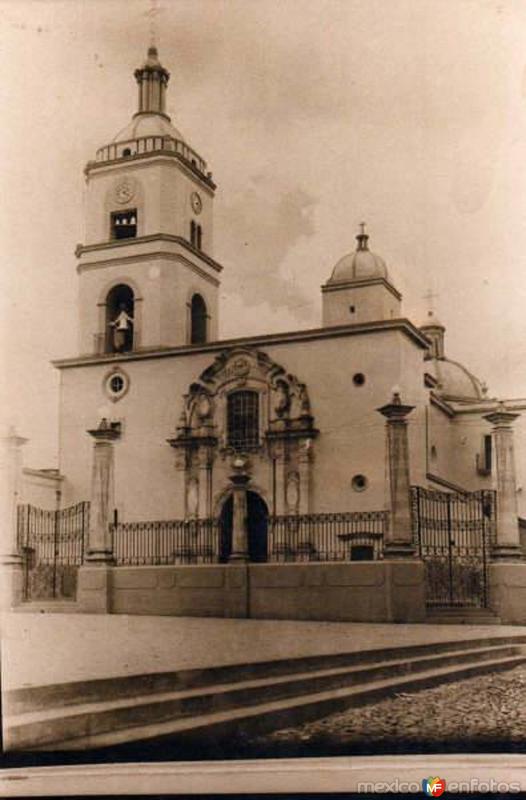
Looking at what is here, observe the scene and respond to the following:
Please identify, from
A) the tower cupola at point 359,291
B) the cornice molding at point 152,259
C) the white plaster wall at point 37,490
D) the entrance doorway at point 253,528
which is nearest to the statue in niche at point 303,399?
the tower cupola at point 359,291

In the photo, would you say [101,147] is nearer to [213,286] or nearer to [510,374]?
[213,286]

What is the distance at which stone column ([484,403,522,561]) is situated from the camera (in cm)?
456

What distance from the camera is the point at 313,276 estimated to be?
4.12m

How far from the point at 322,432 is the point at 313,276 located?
705 mm

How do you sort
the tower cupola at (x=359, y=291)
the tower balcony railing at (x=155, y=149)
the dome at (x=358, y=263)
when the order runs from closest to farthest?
1. the tower cupola at (x=359, y=291)
2. the dome at (x=358, y=263)
3. the tower balcony railing at (x=155, y=149)

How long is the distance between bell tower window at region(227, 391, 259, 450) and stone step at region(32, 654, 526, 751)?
1.16m

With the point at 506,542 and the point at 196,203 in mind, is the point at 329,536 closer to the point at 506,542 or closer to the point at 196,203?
the point at 506,542

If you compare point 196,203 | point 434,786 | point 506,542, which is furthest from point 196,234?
point 434,786

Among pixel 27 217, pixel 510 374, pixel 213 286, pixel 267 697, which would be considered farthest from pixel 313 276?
pixel 267 697

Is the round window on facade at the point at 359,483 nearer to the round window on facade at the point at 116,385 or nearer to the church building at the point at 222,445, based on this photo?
the church building at the point at 222,445

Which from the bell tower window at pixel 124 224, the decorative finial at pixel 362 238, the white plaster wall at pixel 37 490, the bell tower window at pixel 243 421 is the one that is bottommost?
the white plaster wall at pixel 37 490

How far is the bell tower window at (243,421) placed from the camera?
13.7ft

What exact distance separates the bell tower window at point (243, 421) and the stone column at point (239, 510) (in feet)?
0.27

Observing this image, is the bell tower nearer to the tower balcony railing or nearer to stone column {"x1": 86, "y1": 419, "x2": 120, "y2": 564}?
the tower balcony railing
